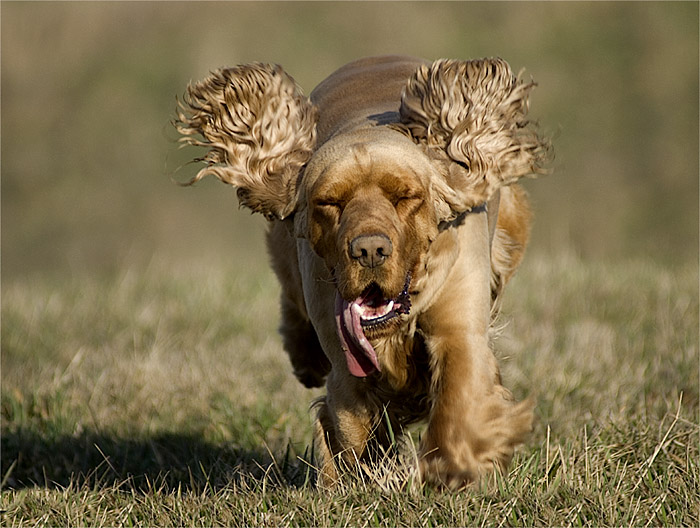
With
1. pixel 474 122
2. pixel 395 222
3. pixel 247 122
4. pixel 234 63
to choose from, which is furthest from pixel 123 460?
pixel 234 63

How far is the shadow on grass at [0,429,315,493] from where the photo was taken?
392 centimetres

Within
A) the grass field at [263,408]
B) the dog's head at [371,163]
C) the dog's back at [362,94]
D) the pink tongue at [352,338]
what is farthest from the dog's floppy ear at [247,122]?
the grass field at [263,408]

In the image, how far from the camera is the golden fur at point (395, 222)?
10.1 feet

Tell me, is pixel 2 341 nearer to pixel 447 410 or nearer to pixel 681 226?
pixel 447 410

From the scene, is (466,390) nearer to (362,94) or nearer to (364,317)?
Answer: (364,317)

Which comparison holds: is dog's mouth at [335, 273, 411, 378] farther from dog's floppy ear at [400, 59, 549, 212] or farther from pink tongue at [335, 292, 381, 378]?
dog's floppy ear at [400, 59, 549, 212]

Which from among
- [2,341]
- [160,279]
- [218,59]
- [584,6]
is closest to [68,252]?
[218,59]

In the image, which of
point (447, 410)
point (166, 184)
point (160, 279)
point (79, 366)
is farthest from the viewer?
point (166, 184)

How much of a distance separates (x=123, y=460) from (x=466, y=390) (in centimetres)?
167

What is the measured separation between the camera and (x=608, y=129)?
14.0 metres

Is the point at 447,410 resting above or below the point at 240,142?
below

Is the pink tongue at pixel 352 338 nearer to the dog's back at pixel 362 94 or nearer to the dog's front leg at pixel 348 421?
the dog's front leg at pixel 348 421

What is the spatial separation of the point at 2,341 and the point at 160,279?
1.60 meters

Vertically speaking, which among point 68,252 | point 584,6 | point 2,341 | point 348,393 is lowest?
point 68,252
